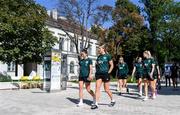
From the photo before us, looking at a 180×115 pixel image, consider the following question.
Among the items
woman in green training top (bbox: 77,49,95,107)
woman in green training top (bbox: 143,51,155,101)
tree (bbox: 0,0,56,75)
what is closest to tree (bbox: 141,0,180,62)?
tree (bbox: 0,0,56,75)

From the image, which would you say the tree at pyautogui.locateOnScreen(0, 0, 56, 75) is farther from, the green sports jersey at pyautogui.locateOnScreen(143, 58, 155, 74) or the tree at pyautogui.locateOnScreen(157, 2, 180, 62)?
the tree at pyautogui.locateOnScreen(157, 2, 180, 62)

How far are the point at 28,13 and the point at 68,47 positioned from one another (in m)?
40.8

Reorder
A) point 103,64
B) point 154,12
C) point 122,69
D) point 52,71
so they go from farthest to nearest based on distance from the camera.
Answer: point 154,12 < point 52,71 < point 122,69 < point 103,64

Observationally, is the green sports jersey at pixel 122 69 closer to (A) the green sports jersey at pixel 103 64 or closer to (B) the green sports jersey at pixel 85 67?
(B) the green sports jersey at pixel 85 67

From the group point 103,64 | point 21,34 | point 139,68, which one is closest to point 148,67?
point 139,68

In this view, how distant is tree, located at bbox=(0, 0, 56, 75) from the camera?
33.4 meters

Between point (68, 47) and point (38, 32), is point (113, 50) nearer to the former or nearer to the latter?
point (68, 47)

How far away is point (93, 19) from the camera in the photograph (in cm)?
6100

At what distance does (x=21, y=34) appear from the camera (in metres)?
33.9

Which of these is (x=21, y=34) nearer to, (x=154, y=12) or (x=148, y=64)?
(x=148, y=64)

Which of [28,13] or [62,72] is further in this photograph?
[28,13]

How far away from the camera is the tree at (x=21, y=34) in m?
33.4

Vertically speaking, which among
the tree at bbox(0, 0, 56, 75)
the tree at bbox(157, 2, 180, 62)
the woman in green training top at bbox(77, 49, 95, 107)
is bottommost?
the woman in green training top at bbox(77, 49, 95, 107)

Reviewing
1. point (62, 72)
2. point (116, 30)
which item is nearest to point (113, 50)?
point (116, 30)
